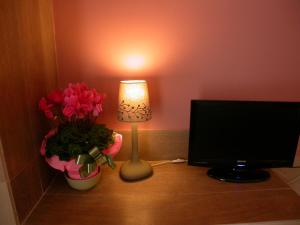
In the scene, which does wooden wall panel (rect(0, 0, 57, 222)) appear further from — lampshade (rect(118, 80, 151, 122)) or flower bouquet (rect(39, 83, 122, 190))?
lampshade (rect(118, 80, 151, 122))

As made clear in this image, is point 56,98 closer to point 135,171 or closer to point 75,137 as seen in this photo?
point 75,137

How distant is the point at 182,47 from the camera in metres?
1.09

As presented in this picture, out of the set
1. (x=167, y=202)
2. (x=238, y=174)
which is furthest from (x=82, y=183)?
(x=238, y=174)

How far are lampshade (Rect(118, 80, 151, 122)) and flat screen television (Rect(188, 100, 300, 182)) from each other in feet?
0.74

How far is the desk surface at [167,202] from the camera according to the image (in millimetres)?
765

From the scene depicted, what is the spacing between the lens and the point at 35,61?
0.86 m

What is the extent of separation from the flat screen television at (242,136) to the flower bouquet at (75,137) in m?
0.43

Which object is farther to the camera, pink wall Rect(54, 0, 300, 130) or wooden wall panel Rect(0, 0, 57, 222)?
pink wall Rect(54, 0, 300, 130)

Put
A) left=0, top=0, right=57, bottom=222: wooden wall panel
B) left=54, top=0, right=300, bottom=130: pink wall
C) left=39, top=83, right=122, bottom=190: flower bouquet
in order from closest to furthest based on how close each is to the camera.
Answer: left=0, top=0, right=57, bottom=222: wooden wall panel, left=39, top=83, right=122, bottom=190: flower bouquet, left=54, top=0, right=300, bottom=130: pink wall

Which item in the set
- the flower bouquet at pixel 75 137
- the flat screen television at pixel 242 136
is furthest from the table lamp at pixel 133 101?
the flat screen television at pixel 242 136

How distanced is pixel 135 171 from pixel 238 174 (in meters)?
0.50

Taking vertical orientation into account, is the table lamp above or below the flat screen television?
above

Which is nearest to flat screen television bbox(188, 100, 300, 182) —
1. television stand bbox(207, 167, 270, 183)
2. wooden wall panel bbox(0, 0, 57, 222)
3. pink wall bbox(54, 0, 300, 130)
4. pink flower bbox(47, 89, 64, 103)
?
television stand bbox(207, 167, 270, 183)

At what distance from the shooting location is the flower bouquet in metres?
0.81
